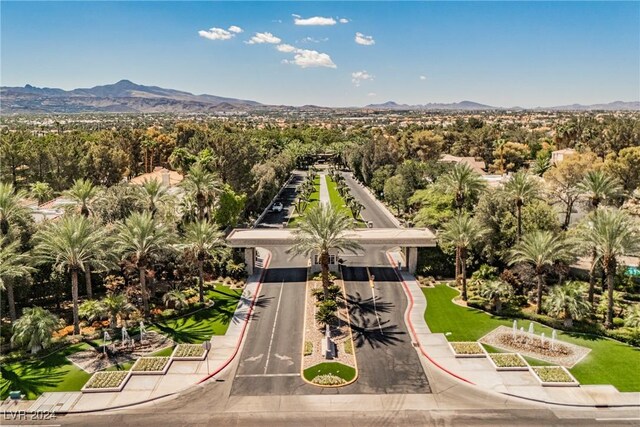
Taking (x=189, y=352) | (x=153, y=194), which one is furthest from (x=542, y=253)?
(x=153, y=194)

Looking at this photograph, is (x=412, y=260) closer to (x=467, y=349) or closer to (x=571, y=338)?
(x=467, y=349)

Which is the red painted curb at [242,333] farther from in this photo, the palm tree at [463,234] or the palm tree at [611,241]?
the palm tree at [611,241]

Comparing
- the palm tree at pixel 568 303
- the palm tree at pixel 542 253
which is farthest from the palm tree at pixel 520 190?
the palm tree at pixel 568 303

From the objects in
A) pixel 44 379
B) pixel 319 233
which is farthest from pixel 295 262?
pixel 44 379

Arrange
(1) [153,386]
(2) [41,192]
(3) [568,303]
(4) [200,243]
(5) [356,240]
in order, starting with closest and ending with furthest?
(1) [153,386] < (3) [568,303] < (4) [200,243] < (5) [356,240] < (2) [41,192]

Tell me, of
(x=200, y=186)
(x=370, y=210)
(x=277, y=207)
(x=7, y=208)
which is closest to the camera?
(x=7, y=208)

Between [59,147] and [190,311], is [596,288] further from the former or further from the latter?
[59,147]
